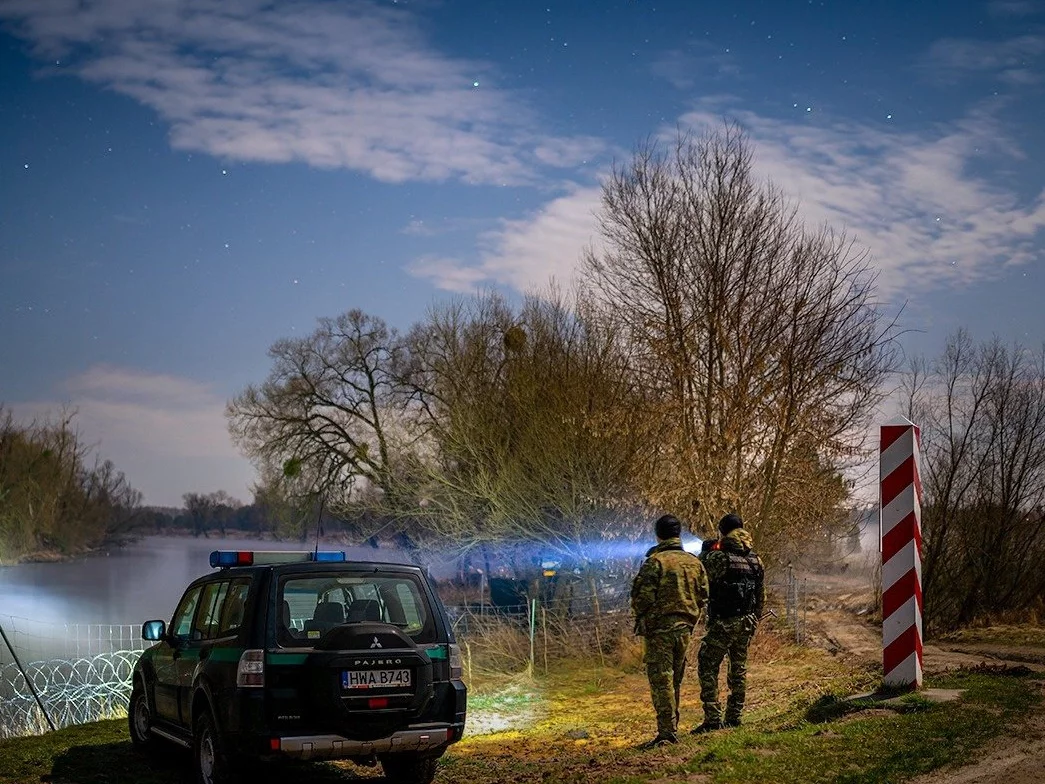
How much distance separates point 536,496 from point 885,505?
1695cm

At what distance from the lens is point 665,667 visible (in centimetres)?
900

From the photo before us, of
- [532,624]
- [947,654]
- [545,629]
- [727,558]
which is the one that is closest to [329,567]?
[727,558]

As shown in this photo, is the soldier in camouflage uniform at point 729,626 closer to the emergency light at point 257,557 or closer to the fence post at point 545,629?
the emergency light at point 257,557

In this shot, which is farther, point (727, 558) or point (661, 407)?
point (661, 407)

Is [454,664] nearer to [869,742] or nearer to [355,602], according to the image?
[355,602]

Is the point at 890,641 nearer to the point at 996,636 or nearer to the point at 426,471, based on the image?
the point at 996,636

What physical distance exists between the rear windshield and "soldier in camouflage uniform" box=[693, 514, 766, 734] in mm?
3096

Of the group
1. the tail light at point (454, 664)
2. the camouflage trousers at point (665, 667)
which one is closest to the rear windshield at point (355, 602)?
the tail light at point (454, 664)

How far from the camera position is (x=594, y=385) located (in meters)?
23.8

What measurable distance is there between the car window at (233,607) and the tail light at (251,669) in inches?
16.8

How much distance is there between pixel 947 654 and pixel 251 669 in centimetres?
1040

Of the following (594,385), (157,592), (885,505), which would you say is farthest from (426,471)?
(157,592)

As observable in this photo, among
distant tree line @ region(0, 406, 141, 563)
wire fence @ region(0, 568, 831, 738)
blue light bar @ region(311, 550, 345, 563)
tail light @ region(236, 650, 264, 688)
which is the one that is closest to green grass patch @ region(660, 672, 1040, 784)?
tail light @ region(236, 650, 264, 688)

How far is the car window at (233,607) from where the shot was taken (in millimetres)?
7664
